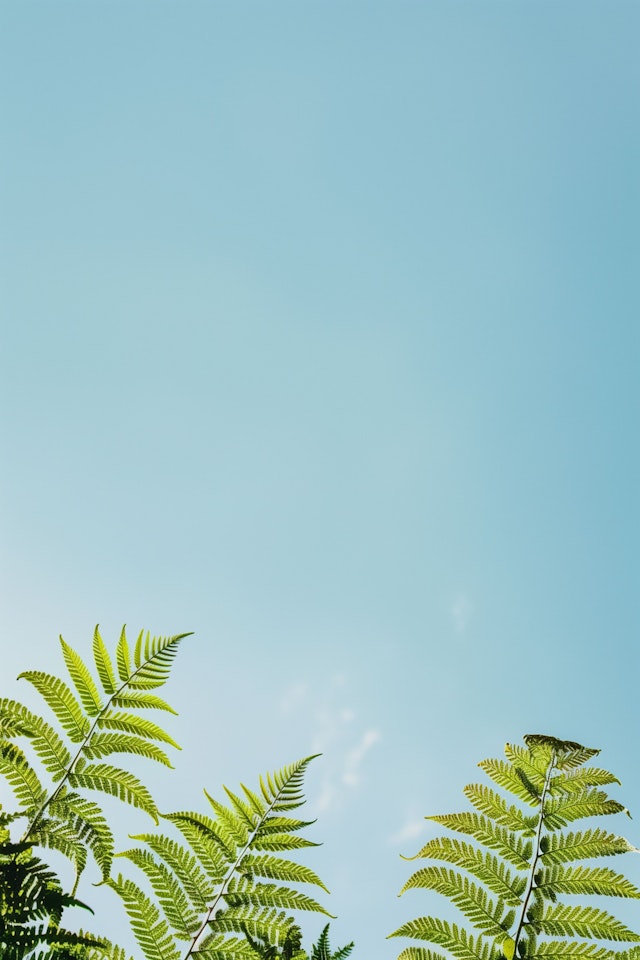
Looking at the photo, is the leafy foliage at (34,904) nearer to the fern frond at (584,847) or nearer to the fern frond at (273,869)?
the fern frond at (273,869)

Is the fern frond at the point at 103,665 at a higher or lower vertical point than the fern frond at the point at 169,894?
higher

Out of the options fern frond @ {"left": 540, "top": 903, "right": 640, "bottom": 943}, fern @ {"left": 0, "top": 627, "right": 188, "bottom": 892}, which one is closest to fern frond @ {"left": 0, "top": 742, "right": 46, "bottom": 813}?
fern @ {"left": 0, "top": 627, "right": 188, "bottom": 892}

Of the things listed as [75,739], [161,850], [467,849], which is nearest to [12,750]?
[75,739]

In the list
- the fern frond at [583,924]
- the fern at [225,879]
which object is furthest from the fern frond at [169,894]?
the fern frond at [583,924]

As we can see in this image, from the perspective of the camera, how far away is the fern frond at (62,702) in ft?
10.5

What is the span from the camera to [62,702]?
3.22m

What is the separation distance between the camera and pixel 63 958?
2.37 meters

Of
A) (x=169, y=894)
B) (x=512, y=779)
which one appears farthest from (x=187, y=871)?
(x=512, y=779)

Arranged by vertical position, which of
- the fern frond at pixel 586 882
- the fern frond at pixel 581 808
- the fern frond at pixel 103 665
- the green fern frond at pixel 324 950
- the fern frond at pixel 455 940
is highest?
the fern frond at pixel 581 808

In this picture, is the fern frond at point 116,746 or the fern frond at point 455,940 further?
the fern frond at point 116,746

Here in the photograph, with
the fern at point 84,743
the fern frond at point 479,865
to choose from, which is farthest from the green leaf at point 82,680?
the fern frond at point 479,865

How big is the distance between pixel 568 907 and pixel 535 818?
38 centimetres

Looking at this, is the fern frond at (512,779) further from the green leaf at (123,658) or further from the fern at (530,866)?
the green leaf at (123,658)

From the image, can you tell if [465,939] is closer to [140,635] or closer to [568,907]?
[568,907]
